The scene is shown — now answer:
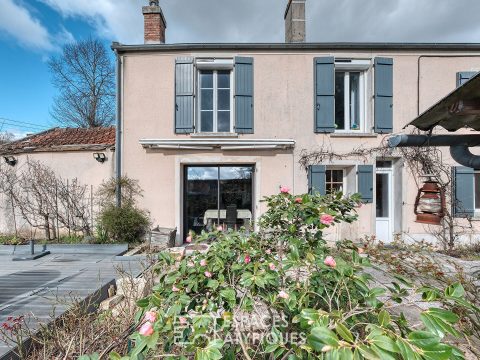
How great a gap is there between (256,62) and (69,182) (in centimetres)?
571

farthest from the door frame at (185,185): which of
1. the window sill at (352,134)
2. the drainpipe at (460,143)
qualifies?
the drainpipe at (460,143)

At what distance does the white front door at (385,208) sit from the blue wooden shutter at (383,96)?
3.73 ft

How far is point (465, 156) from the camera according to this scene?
1825mm

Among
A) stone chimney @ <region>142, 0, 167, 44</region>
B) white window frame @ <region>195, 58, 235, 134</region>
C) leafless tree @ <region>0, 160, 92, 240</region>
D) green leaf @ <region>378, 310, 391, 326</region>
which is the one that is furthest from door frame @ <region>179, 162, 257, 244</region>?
green leaf @ <region>378, 310, 391, 326</region>

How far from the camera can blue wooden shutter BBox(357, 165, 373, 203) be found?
5984mm

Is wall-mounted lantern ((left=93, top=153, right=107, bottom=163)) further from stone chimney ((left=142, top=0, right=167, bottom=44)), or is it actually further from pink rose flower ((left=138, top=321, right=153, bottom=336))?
pink rose flower ((left=138, top=321, right=153, bottom=336))

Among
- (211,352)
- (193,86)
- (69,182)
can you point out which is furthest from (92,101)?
(211,352)

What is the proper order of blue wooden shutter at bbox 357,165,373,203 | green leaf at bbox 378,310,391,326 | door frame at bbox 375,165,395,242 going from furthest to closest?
door frame at bbox 375,165,395,242 → blue wooden shutter at bbox 357,165,373,203 → green leaf at bbox 378,310,391,326

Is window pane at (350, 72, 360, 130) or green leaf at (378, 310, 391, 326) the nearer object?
green leaf at (378, 310, 391, 326)

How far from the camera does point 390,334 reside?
2.37 feet

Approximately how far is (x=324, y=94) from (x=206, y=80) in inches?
122

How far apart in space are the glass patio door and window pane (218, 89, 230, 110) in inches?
62.0

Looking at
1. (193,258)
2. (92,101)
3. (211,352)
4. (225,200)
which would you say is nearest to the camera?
(211,352)

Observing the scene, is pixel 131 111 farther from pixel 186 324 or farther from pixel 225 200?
pixel 186 324
